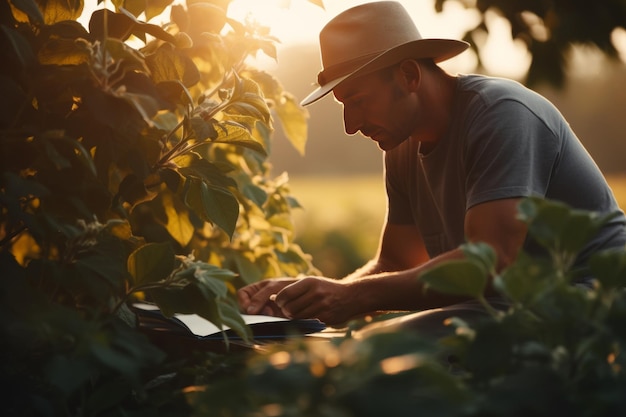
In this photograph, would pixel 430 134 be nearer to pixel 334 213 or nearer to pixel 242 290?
pixel 242 290

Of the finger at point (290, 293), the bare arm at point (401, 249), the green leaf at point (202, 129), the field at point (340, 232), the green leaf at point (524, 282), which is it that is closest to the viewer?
the green leaf at point (524, 282)

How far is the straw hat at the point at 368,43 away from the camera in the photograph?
102 inches

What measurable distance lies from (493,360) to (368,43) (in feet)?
6.25

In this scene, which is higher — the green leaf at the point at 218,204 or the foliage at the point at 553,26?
the foliage at the point at 553,26

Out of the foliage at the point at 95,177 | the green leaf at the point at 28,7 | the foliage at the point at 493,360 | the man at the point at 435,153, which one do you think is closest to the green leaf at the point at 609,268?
the foliage at the point at 493,360

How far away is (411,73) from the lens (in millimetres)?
2664

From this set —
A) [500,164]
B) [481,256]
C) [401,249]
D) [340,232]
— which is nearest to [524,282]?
[481,256]

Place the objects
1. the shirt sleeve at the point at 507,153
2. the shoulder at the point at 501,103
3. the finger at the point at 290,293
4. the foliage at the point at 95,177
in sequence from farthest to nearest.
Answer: the shoulder at the point at 501,103, the shirt sleeve at the point at 507,153, the finger at the point at 290,293, the foliage at the point at 95,177

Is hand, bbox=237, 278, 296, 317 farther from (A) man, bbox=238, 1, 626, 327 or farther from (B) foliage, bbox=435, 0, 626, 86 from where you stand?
(B) foliage, bbox=435, 0, 626, 86

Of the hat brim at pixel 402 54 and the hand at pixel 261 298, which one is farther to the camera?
the hat brim at pixel 402 54

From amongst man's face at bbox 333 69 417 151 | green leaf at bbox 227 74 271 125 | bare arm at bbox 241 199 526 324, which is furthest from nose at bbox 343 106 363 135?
green leaf at bbox 227 74 271 125

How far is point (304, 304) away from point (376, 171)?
23261 mm

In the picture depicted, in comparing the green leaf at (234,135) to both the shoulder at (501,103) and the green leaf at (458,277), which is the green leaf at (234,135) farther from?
the shoulder at (501,103)

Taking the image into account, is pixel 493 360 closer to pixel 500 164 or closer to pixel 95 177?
pixel 95 177
